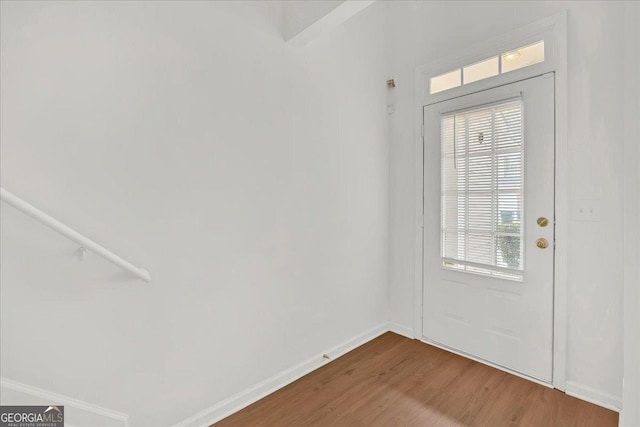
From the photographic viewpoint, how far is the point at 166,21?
59.9 inches

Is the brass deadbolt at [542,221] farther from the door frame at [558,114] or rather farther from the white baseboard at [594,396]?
the white baseboard at [594,396]

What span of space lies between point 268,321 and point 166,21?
181 cm

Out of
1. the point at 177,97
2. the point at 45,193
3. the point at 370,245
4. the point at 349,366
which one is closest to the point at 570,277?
the point at 370,245

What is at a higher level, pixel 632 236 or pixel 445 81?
pixel 445 81

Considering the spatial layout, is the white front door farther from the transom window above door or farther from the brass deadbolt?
the transom window above door

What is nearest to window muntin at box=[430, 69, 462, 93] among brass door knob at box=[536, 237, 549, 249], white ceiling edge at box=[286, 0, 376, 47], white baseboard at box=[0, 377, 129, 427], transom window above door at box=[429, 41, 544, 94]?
transom window above door at box=[429, 41, 544, 94]

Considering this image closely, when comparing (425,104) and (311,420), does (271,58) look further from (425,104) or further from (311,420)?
(311,420)

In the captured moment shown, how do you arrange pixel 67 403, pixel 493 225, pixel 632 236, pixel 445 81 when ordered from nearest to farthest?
pixel 632 236, pixel 67 403, pixel 493 225, pixel 445 81

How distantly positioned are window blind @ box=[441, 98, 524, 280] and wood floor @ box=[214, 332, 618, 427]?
750 mm

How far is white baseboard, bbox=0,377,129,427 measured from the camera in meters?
1.01

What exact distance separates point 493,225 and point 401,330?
1.30 metres

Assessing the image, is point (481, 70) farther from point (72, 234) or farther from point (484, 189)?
point (72, 234)

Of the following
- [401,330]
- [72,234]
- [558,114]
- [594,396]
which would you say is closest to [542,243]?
[558,114]

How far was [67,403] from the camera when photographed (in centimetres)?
116
